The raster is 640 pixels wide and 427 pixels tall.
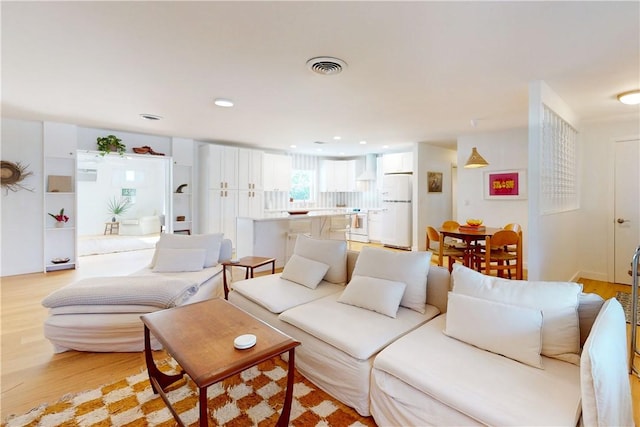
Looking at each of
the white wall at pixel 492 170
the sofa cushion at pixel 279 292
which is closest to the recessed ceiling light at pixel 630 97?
the white wall at pixel 492 170

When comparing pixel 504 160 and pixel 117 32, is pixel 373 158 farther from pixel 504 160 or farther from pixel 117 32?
pixel 117 32

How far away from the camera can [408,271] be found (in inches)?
88.1

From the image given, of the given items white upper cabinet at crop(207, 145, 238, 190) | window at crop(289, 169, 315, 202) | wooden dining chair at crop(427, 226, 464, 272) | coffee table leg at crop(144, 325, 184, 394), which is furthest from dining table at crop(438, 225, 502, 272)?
→ window at crop(289, 169, 315, 202)

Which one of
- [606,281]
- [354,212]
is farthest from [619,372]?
[354,212]

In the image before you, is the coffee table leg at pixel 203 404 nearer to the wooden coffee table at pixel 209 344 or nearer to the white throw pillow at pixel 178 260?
the wooden coffee table at pixel 209 344

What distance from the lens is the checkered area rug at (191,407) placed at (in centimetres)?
168

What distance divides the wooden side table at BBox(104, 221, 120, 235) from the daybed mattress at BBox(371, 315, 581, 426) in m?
10.0

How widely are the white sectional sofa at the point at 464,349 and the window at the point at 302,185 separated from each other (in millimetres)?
5935

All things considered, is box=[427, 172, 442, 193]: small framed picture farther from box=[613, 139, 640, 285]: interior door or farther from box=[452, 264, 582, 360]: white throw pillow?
box=[452, 264, 582, 360]: white throw pillow

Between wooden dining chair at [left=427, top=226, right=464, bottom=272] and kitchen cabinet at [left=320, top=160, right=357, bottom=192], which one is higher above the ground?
kitchen cabinet at [left=320, top=160, right=357, bottom=192]

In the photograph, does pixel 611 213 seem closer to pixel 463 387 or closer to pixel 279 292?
pixel 463 387

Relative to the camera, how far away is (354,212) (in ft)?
26.3

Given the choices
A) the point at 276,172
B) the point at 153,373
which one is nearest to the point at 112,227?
the point at 276,172

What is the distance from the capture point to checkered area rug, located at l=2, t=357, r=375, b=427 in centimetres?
168
